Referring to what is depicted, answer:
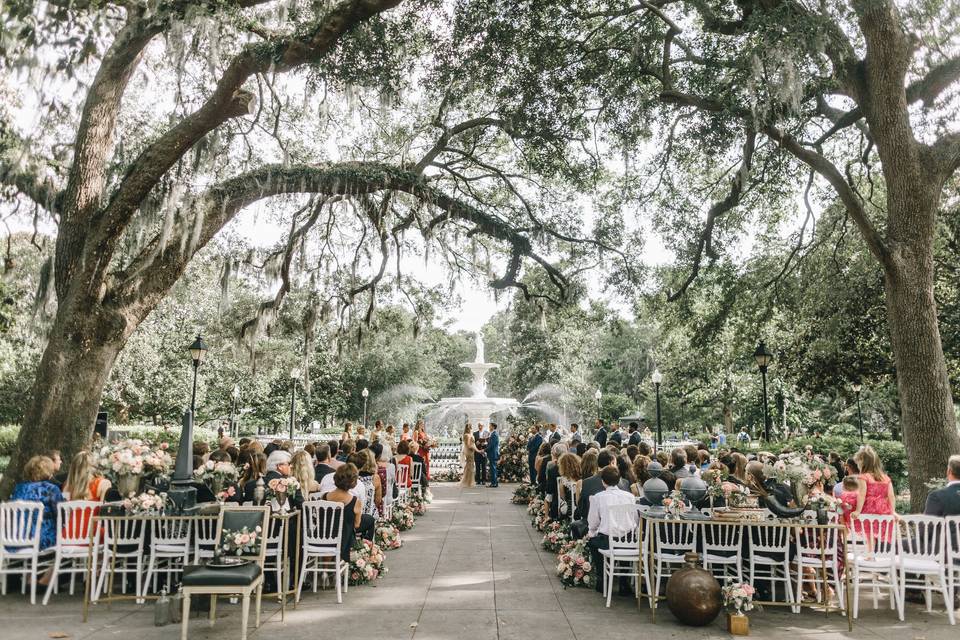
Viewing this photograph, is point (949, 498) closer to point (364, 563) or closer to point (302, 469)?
point (364, 563)

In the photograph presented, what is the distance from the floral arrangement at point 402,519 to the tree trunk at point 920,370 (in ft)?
25.2

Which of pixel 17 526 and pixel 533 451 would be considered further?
pixel 533 451

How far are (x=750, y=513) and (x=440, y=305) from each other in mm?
11763

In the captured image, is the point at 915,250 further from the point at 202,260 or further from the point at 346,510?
the point at 202,260

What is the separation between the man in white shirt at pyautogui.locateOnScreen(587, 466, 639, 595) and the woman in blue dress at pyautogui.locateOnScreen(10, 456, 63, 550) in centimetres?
569

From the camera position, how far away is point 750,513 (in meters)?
6.71

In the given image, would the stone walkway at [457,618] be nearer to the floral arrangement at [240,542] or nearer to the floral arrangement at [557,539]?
the floral arrangement at [240,542]

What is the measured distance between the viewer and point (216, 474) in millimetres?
6957

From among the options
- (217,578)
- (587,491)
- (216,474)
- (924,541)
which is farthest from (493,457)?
(217,578)

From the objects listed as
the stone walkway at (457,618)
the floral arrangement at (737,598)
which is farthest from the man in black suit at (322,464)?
the floral arrangement at (737,598)

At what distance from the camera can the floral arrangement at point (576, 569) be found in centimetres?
713

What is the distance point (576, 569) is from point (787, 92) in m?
6.69

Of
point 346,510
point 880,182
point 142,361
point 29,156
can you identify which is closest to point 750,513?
point 346,510

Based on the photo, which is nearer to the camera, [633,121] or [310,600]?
[310,600]
